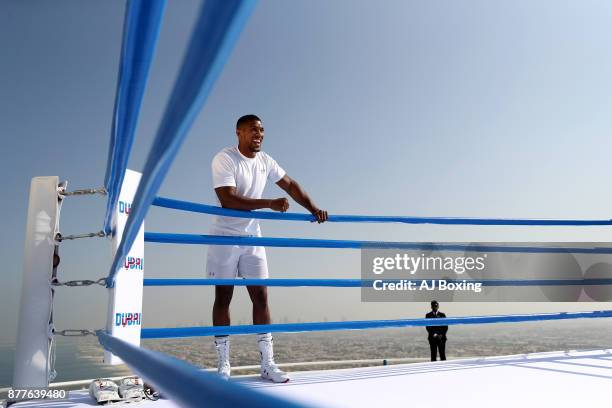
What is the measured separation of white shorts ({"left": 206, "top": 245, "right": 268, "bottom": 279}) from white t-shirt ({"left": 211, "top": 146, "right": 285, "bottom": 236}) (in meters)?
0.09

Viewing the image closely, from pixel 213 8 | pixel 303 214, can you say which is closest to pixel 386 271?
pixel 303 214

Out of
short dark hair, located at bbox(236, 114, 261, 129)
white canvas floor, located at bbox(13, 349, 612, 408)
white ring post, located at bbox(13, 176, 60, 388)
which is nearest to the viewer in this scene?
white ring post, located at bbox(13, 176, 60, 388)

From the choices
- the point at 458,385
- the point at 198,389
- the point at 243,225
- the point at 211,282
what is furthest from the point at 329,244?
the point at 198,389

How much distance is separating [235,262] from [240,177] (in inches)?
16.6

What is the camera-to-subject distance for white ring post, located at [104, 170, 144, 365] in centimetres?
149

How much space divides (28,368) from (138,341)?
14.7 inches

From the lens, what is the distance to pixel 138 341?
62.7 inches

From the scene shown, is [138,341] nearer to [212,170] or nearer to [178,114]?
[212,170]

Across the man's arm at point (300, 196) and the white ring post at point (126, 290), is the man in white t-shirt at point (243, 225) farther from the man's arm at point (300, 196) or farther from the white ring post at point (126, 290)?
the white ring post at point (126, 290)

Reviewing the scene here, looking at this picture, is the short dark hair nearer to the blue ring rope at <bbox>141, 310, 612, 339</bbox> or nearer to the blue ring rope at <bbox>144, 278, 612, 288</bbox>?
the blue ring rope at <bbox>144, 278, 612, 288</bbox>

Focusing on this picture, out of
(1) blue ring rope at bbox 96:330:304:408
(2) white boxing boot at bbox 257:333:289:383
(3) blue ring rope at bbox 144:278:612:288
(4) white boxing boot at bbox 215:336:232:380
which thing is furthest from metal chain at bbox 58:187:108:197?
(1) blue ring rope at bbox 96:330:304:408

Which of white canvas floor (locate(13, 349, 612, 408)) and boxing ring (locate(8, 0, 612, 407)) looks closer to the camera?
boxing ring (locate(8, 0, 612, 407))

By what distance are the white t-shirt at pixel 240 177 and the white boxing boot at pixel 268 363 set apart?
0.52m

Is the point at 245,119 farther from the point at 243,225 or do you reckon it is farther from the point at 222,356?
the point at 222,356
